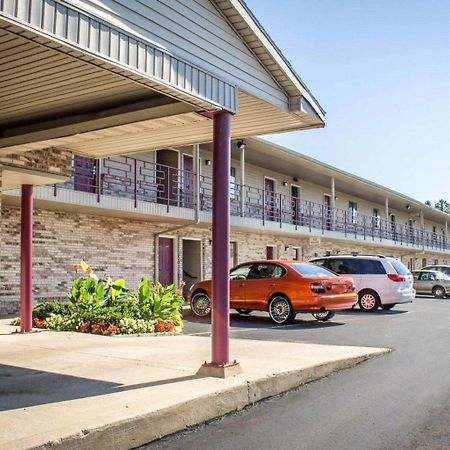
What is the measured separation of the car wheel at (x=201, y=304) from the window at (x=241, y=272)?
3.20 feet

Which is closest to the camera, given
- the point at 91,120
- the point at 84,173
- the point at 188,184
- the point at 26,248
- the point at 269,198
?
the point at 91,120

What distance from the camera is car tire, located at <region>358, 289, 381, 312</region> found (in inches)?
736

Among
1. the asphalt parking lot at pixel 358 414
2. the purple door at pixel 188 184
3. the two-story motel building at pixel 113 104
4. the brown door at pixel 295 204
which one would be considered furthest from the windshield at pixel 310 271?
the brown door at pixel 295 204

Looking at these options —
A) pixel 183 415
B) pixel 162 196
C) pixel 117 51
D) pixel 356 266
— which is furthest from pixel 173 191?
pixel 183 415

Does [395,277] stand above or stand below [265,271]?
below

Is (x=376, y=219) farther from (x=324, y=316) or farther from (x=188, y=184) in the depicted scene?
(x=324, y=316)

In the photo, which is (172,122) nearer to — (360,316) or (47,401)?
(47,401)

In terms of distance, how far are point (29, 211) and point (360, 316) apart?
1011cm

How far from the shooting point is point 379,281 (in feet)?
61.0

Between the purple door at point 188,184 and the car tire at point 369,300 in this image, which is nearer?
the car tire at point 369,300

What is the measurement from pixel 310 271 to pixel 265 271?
1.15 metres

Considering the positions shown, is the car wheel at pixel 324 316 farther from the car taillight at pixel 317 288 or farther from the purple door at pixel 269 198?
the purple door at pixel 269 198

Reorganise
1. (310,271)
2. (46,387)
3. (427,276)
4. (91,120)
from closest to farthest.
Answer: (46,387), (91,120), (310,271), (427,276)

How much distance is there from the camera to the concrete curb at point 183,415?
450 centimetres
